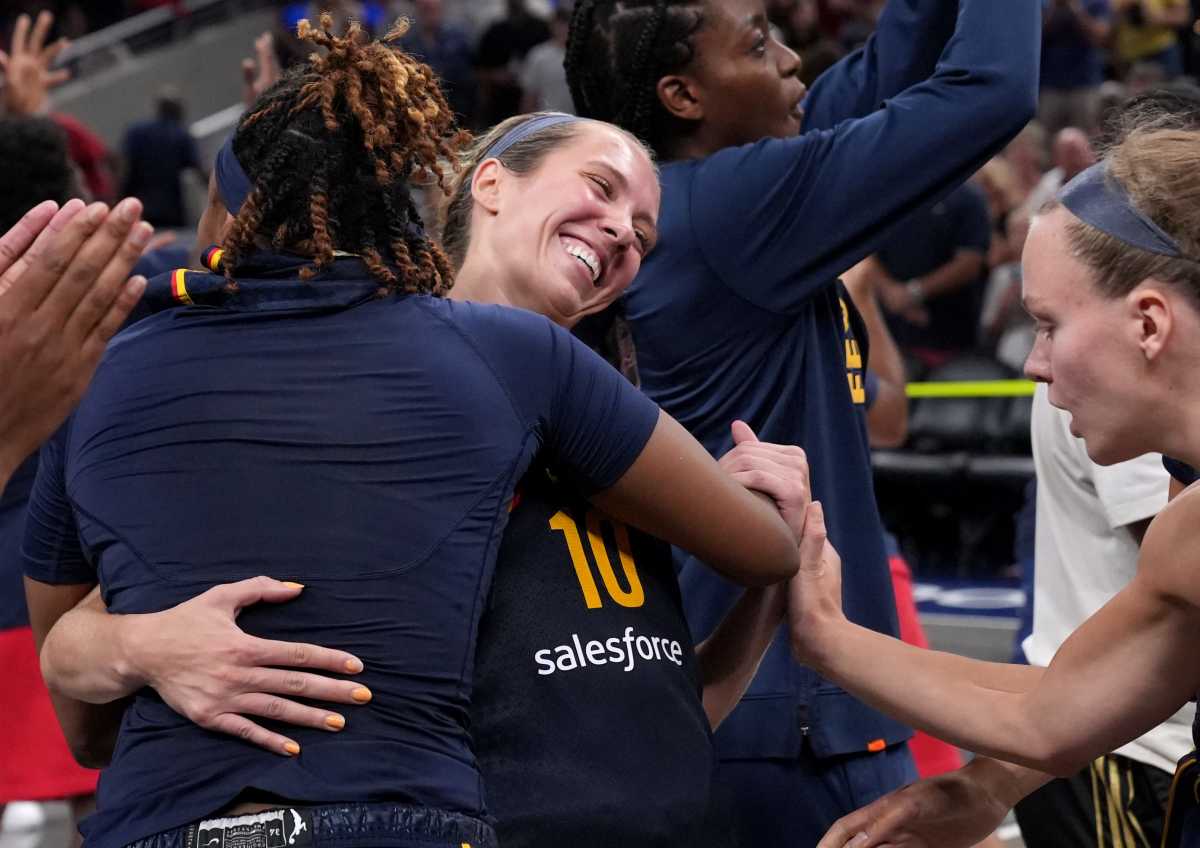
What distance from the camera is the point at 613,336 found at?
102 inches

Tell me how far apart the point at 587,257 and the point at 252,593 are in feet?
2.44

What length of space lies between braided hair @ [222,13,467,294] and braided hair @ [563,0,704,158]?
2.90 feet

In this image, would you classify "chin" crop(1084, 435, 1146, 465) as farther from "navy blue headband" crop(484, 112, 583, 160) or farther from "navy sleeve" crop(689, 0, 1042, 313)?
"navy blue headband" crop(484, 112, 583, 160)

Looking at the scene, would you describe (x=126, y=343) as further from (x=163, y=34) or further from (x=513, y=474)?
(x=163, y=34)

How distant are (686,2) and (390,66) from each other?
3.14 feet

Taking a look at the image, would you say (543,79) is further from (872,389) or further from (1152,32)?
(872,389)

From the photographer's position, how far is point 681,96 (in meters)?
2.73

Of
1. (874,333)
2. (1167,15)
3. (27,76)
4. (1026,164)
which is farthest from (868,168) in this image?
(1167,15)

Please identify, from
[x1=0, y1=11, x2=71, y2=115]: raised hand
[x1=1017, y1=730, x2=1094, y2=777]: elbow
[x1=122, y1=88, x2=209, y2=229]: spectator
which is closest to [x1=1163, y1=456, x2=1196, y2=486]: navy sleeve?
[x1=1017, y1=730, x2=1094, y2=777]: elbow

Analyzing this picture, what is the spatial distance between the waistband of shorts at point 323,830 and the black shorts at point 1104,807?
1.66 m

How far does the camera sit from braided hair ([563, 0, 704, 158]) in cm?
269

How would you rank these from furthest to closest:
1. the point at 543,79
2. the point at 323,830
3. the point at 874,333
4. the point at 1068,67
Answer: the point at 543,79
the point at 1068,67
the point at 874,333
the point at 323,830

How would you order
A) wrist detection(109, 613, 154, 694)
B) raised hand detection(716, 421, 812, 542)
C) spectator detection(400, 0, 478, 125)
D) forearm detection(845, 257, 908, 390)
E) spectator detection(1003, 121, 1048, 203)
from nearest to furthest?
1. wrist detection(109, 613, 154, 694)
2. raised hand detection(716, 421, 812, 542)
3. forearm detection(845, 257, 908, 390)
4. spectator detection(1003, 121, 1048, 203)
5. spectator detection(400, 0, 478, 125)

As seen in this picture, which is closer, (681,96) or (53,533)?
(53,533)
